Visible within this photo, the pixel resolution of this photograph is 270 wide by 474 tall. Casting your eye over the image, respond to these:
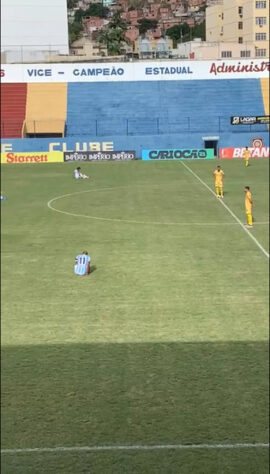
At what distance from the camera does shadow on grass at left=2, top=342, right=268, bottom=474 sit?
9.73m

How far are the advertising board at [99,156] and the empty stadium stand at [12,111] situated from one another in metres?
2.56

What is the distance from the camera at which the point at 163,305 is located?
Answer: 15.4m

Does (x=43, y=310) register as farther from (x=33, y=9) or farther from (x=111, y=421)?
(x=33, y=9)

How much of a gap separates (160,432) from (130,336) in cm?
390

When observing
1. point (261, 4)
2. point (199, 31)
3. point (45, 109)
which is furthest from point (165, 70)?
point (45, 109)

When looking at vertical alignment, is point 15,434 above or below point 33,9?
below

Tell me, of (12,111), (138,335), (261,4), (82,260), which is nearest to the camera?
(261,4)

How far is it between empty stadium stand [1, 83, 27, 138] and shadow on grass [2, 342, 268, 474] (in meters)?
4.68

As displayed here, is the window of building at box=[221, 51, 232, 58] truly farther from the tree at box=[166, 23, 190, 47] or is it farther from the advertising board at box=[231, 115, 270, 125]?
the tree at box=[166, 23, 190, 47]

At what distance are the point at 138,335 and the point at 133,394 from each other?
2.55 meters

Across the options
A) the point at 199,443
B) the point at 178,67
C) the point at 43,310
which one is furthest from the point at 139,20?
the point at 43,310

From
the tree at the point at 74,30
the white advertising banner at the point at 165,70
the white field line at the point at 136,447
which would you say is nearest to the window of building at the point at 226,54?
the white advertising banner at the point at 165,70

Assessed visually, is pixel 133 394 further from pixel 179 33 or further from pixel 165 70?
pixel 179 33

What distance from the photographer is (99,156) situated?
872 cm
